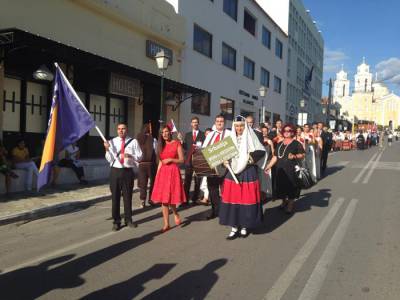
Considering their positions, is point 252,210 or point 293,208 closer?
point 252,210

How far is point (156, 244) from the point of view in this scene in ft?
20.4

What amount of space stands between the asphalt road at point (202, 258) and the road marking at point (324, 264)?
A: 1cm

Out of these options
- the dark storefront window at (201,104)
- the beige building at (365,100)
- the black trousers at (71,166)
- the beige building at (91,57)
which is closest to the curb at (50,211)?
the black trousers at (71,166)

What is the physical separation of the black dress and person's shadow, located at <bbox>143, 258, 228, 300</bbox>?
3.73 meters

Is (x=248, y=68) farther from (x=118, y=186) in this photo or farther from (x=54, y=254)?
(x=54, y=254)

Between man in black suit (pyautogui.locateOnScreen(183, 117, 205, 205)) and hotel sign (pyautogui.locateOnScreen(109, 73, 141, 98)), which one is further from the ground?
hotel sign (pyautogui.locateOnScreen(109, 73, 141, 98))

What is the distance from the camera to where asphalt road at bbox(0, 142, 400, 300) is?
4469 millimetres

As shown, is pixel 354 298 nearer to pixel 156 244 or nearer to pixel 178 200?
pixel 156 244

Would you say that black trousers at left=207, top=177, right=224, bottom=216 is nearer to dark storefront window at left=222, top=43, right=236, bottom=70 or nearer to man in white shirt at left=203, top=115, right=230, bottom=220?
man in white shirt at left=203, top=115, right=230, bottom=220

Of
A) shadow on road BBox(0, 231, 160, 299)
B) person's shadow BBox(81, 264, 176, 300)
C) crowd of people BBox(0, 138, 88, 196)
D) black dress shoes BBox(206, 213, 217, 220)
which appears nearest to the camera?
person's shadow BBox(81, 264, 176, 300)

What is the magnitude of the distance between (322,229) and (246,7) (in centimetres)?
2246

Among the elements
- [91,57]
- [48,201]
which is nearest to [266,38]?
[91,57]

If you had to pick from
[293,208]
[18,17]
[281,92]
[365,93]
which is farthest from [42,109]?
[365,93]

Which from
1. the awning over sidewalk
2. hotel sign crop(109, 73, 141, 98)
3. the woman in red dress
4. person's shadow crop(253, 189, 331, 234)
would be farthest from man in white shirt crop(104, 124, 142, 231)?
hotel sign crop(109, 73, 141, 98)
